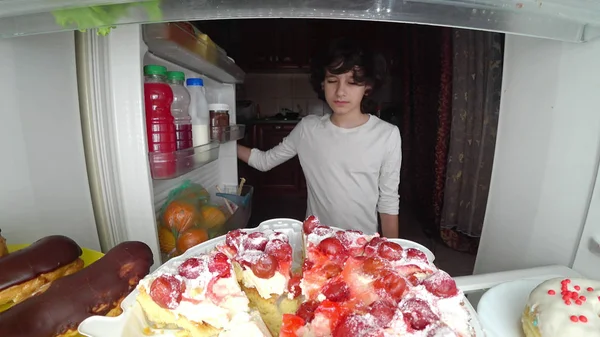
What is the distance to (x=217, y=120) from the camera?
4.37ft

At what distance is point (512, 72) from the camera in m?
0.87

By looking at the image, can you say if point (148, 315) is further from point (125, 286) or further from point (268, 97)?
point (268, 97)

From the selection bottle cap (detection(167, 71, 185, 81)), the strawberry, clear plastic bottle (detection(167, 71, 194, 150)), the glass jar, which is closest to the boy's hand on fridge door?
the glass jar

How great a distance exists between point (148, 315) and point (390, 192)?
1085 millimetres

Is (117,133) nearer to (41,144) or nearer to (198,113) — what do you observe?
(41,144)

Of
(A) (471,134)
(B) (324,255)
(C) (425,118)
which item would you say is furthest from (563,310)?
(C) (425,118)

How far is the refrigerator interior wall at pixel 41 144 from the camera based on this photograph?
0.66m

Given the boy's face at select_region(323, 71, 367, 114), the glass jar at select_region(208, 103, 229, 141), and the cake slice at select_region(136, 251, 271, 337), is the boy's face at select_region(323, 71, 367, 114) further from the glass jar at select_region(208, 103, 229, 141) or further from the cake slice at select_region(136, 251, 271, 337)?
the cake slice at select_region(136, 251, 271, 337)

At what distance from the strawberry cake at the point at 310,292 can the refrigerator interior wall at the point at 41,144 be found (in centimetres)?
37

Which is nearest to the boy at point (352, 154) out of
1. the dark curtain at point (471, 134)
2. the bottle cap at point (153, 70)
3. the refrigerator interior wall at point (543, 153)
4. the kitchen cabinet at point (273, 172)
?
the refrigerator interior wall at point (543, 153)

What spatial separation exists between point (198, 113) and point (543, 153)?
1035 millimetres

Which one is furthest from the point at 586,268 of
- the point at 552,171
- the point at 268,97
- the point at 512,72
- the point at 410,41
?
the point at 268,97

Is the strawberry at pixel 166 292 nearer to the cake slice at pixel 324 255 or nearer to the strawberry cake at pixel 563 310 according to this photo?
the cake slice at pixel 324 255

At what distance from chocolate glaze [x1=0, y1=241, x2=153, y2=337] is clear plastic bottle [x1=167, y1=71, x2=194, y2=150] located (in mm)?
461
